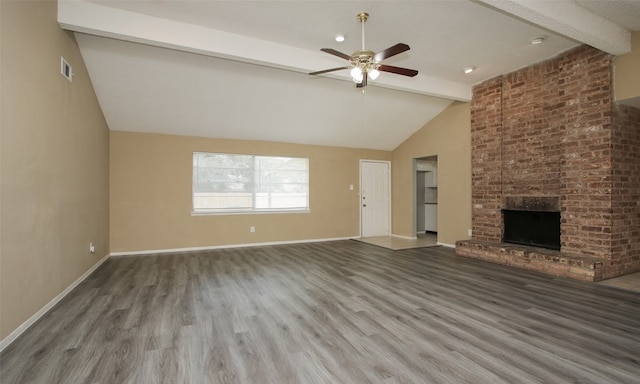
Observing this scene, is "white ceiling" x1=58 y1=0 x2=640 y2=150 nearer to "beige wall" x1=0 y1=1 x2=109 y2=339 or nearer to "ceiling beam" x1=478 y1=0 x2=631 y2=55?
"ceiling beam" x1=478 y1=0 x2=631 y2=55

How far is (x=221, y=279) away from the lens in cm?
400

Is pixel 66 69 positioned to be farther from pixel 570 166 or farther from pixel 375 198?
pixel 570 166

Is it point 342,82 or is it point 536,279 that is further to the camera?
point 342,82

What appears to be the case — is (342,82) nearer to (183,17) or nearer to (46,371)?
(183,17)

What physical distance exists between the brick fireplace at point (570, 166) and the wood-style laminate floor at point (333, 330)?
76cm

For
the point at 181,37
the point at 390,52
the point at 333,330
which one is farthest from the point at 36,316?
the point at 390,52

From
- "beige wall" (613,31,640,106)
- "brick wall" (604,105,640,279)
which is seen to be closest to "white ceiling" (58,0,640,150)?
"beige wall" (613,31,640,106)

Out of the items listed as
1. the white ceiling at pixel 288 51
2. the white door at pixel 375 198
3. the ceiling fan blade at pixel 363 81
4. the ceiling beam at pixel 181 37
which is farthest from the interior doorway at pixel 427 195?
the ceiling fan blade at pixel 363 81

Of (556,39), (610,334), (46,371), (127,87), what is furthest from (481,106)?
(46,371)

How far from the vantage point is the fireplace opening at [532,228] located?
4676mm

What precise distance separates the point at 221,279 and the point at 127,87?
326 cm

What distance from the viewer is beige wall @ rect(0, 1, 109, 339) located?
2.26m

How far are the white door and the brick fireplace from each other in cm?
275

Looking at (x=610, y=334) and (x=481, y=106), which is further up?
(x=481, y=106)
